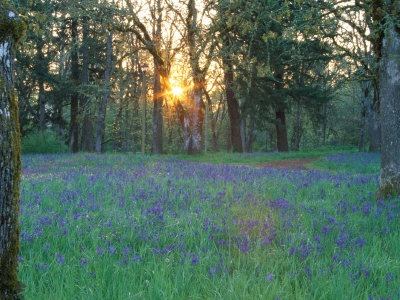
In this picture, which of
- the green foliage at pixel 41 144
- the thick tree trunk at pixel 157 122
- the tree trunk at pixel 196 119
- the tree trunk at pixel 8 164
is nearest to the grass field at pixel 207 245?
the tree trunk at pixel 8 164

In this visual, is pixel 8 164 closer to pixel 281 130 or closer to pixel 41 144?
pixel 41 144

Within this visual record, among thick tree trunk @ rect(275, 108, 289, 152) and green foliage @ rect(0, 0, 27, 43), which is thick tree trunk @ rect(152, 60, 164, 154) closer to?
thick tree trunk @ rect(275, 108, 289, 152)

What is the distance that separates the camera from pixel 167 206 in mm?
5836

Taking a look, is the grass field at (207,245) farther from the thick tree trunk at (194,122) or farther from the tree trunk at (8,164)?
the thick tree trunk at (194,122)

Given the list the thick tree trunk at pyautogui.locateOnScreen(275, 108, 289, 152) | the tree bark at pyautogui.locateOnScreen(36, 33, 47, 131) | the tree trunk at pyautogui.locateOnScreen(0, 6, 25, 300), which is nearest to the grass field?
the tree trunk at pyautogui.locateOnScreen(0, 6, 25, 300)

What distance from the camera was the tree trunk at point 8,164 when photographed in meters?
1.99

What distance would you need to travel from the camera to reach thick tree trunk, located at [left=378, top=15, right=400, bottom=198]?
6.47 meters

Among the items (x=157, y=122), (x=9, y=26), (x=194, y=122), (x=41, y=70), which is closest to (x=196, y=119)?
(x=194, y=122)

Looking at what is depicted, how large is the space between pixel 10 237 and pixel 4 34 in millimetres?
1295

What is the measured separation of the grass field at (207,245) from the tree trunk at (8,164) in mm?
633

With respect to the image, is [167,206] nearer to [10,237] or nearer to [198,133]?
[10,237]

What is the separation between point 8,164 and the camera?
202cm

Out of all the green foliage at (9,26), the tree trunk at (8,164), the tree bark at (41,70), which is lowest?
the tree trunk at (8,164)

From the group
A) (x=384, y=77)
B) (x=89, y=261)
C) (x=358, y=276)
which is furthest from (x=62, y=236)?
(x=384, y=77)
